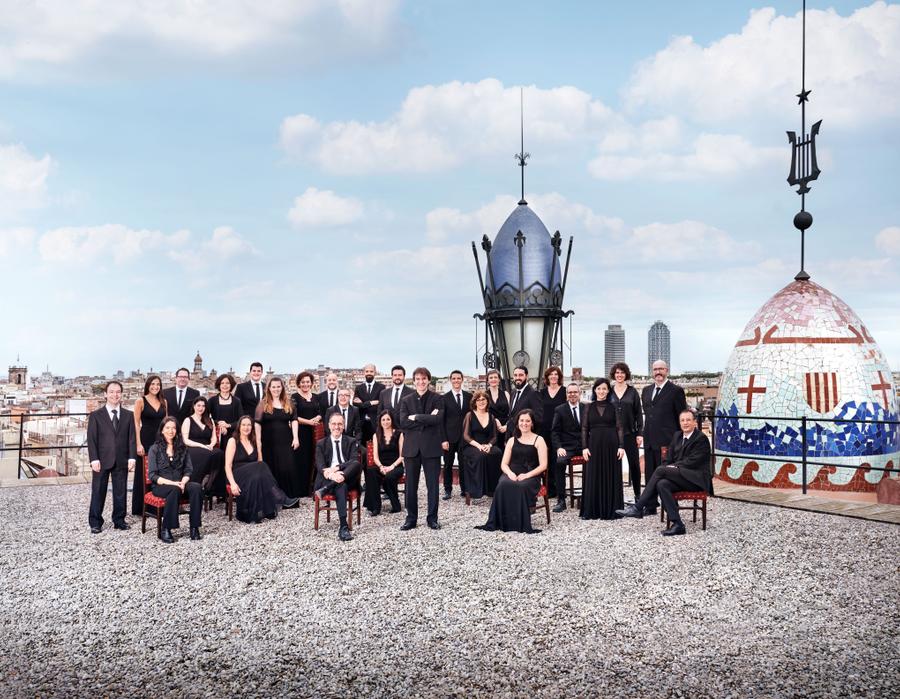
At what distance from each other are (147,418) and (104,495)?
3.52 ft

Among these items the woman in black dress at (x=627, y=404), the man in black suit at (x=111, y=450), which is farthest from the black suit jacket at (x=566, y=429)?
the man in black suit at (x=111, y=450)

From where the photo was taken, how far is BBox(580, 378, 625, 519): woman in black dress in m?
8.38

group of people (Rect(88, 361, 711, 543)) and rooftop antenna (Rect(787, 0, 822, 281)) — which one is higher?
rooftop antenna (Rect(787, 0, 822, 281))

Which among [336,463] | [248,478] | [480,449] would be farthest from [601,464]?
[248,478]

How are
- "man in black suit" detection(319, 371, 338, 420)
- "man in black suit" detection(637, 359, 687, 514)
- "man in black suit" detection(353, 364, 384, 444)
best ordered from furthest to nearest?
"man in black suit" detection(353, 364, 384, 444) < "man in black suit" detection(319, 371, 338, 420) < "man in black suit" detection(637, 359, 687, 514)

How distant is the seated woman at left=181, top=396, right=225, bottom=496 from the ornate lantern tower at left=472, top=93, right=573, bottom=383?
24.1 ft

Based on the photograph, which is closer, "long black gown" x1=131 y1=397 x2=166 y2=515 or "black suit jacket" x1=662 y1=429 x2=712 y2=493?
"black suit jacket" x1=662 y1=429 x2=712 y2=493

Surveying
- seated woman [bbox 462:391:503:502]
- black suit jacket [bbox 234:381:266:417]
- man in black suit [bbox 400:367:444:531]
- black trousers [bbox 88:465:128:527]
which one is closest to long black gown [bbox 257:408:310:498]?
black suit jacket [bbox 234:381:266:417]

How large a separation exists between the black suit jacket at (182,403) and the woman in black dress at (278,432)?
2.97 feet

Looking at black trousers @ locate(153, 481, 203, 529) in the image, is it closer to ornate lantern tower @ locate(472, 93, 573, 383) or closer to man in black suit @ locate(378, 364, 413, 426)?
man in black suit @ locate(378, 364, 413, 426)

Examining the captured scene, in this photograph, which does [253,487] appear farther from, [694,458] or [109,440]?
[694,458]

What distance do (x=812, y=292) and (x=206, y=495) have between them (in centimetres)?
1048

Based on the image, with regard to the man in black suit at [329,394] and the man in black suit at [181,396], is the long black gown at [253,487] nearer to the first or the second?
the man in black suit at [181,396]

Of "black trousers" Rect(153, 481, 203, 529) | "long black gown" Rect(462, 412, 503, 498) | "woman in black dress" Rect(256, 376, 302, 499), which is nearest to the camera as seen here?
"black trousers" Rect(153, 481, 203, 529)
